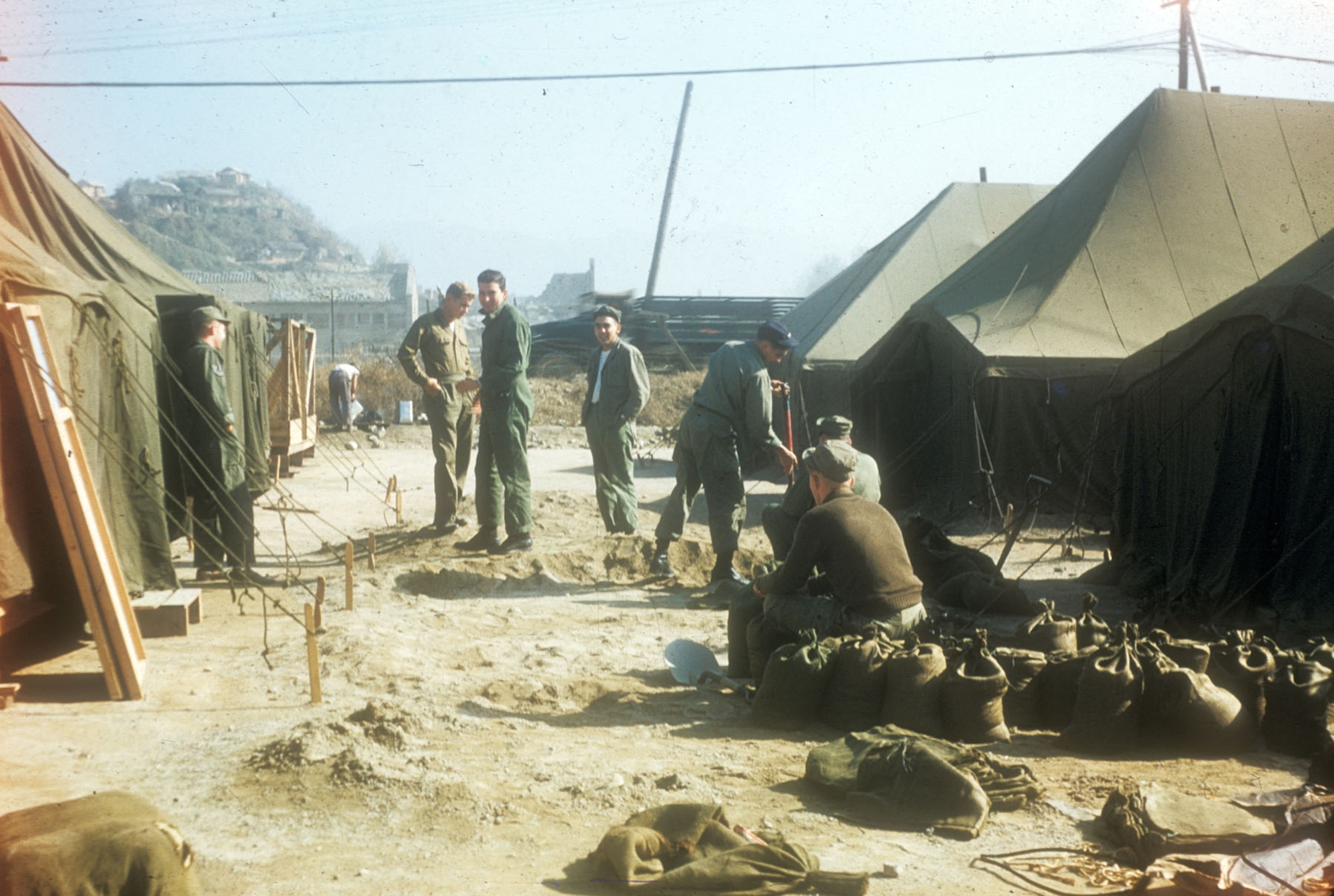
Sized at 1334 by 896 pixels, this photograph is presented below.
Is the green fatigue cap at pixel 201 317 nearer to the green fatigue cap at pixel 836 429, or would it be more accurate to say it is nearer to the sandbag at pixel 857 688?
the green fatigue cap at pixel 836 429

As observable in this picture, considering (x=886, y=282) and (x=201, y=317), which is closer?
(x=201, y=317)

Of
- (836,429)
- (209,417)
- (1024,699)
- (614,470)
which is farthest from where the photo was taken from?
(614,470)

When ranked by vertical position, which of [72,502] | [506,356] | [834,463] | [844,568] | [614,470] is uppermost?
[506,356]

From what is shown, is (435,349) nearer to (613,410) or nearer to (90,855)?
(613,410)

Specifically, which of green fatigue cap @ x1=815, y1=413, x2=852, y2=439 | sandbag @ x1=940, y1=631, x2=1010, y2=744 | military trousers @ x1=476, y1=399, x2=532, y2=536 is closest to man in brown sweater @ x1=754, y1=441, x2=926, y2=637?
sandbag @ x1=940, y1=631, x2=1010, y2=744

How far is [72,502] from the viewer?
4.75m

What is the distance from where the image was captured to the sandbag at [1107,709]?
4.30 metres

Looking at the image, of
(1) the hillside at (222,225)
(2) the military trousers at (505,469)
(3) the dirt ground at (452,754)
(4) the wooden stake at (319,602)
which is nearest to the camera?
(3) the dirt ground at (452,754)

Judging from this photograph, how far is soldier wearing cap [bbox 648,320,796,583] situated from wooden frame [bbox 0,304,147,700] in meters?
3.56

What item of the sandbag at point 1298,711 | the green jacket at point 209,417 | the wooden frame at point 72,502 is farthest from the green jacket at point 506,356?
the sandbag at point 1298,711

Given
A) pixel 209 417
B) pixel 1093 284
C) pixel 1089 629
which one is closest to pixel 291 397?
pixel 209 417

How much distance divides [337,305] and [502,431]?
39.4 m

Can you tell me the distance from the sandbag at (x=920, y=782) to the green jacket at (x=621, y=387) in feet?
15.3

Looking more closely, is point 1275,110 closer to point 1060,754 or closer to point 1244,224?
point 1244,224
